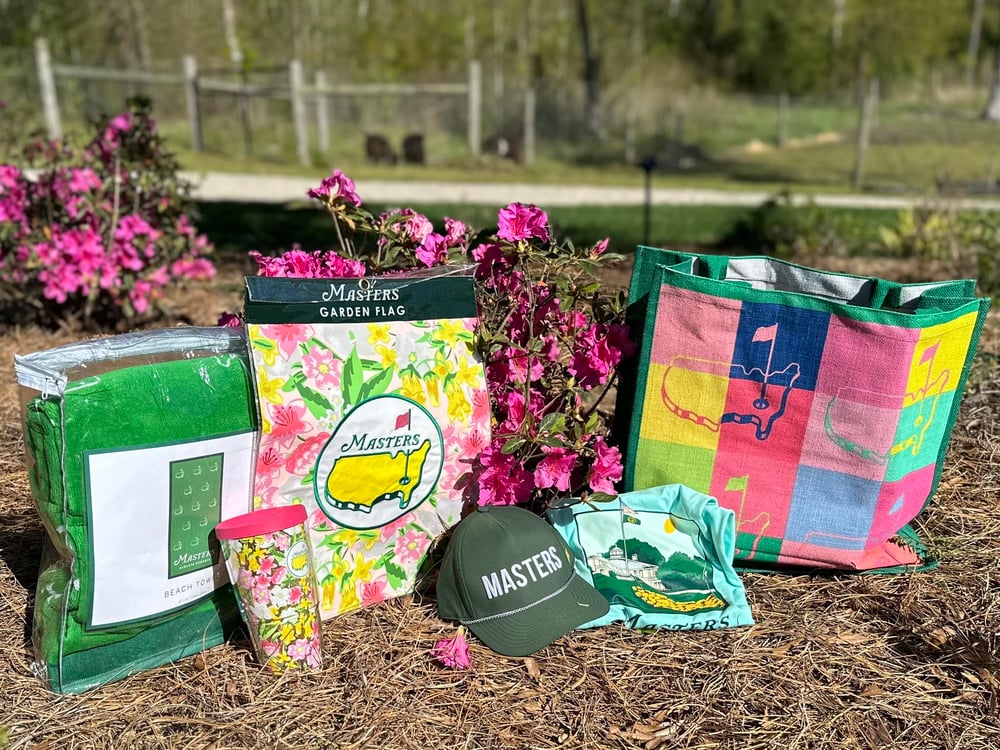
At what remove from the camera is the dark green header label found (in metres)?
1.98

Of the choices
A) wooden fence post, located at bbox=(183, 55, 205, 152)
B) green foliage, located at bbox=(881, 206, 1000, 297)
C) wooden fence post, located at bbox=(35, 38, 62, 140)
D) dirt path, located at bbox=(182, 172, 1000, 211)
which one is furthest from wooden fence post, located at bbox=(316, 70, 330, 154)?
green foliage, located at bbox=(881, 206, 1000, 297)

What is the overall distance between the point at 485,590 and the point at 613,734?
1.45ft

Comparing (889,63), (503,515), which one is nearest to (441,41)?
(889,63)

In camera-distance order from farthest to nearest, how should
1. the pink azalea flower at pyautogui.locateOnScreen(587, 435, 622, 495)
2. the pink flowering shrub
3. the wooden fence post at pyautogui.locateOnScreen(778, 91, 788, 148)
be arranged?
the wooden fence post at pyautogui.locateOnScreen(778, 91, 788, 148) → the pink flowering shrub → the pink azalea flower at pyautogui.locateOnScreen(587, 435, 622, 495)

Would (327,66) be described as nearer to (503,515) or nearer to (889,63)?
(889,63)

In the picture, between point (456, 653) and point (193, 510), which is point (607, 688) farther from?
point (193, 510)

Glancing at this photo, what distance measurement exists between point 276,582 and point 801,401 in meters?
1.38

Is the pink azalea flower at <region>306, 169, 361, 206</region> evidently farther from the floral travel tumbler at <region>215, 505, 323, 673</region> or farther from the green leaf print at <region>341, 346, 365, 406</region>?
the floral travel tumbler at <region>215, 505, 323, 673</region>

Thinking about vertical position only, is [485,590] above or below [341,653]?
above

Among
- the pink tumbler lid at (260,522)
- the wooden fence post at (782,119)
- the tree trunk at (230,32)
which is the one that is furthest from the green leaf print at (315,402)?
the tree trunk at (230,32)

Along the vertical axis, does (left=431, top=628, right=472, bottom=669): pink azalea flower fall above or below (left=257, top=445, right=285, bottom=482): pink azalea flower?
below

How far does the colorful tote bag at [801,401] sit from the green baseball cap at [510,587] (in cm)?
41

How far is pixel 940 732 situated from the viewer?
1801 mm

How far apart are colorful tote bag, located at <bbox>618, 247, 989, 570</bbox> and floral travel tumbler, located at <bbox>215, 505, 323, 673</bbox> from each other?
36.8 inches
